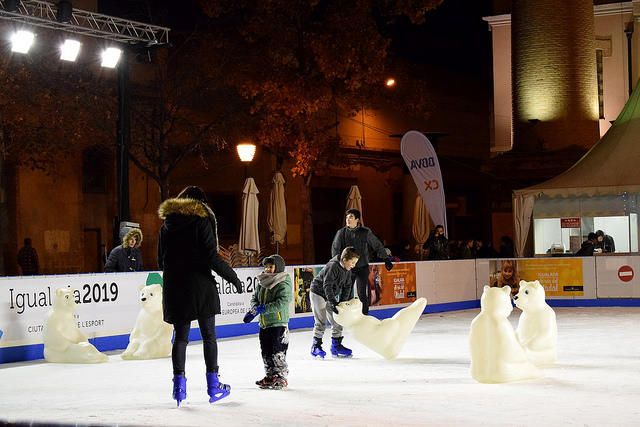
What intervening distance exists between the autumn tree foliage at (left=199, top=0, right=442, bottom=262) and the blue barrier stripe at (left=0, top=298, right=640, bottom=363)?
6.10m

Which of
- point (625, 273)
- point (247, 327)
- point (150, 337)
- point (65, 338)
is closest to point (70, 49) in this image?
point (247, 327)

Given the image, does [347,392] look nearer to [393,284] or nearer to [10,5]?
[10,5]

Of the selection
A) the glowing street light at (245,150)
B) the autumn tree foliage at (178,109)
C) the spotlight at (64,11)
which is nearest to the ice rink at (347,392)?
the spotlight at (64,11)

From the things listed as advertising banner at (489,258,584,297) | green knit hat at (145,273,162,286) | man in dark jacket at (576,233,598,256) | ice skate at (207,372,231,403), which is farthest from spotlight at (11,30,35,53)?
man in dark jacket at (576,233,598,256)

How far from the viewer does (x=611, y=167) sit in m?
27.3

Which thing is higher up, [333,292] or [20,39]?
[20,39]

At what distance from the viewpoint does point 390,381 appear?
36.5 feet

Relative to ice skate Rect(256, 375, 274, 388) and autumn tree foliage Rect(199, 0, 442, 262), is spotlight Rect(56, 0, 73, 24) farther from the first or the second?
autumn tree foliage Rect(199, 0, 442, 262)

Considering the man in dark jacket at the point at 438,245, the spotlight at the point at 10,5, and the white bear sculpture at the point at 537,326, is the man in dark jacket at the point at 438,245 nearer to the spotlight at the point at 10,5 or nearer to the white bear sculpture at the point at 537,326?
the spotlight at the point at 10,5

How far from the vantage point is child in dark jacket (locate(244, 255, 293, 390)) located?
408 inches

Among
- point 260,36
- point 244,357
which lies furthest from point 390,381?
point 260,36

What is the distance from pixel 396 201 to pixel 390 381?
34971mm

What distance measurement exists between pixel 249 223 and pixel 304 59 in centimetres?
560

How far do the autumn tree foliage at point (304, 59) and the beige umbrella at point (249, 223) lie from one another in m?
3.95
